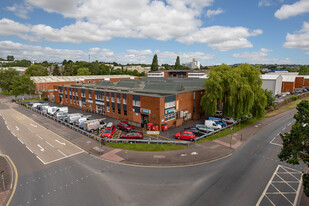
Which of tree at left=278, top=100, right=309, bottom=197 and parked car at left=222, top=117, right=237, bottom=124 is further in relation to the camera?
parked car at left=222, top=117, right=237, bottom=124

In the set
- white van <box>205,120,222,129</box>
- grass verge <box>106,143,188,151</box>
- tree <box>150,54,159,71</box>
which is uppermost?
tree <box>150,54,159,71</box>

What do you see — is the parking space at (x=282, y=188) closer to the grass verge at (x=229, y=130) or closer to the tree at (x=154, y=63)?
the grass verge at (x=229, y=130)

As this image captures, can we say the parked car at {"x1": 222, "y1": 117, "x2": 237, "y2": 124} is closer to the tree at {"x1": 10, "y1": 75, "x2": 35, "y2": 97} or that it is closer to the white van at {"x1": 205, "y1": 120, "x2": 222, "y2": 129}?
the white van at {"x1": 205, "y1": 120, "x2": 222, "y2": 129}

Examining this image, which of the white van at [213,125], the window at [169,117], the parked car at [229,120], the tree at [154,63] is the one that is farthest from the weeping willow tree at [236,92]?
the tree at [154,63]

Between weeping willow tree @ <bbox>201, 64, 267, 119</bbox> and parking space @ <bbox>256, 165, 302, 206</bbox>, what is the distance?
1733 centimetres

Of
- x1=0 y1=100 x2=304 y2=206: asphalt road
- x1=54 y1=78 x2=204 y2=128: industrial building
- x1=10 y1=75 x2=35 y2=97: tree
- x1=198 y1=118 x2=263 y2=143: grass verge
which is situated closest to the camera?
x1=0 y1=100 x2=304 y2=206: asphalt road

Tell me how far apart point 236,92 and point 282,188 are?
887 inches

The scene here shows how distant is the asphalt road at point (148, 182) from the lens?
14.8 m

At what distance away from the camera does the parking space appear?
14914mm

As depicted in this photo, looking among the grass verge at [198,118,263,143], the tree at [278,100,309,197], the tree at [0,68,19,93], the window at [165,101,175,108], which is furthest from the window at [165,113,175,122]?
the tree at [0,68,19,93]

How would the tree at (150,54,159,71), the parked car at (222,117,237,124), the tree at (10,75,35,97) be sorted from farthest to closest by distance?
1. the tree at (150,54,159,71)
2. the tree at (10,75,35,97)
3. the parked car at (222,117,237,124)

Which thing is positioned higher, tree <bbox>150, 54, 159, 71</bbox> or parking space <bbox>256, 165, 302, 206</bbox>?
tree <bbox>150, 54, 159, 71</bbox>

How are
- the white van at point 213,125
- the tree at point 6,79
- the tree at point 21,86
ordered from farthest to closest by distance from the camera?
the tree at point 6,79, the tree at point 21,86, the white van at point 213,125

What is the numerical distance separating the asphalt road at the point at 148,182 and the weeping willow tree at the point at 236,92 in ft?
46.4
